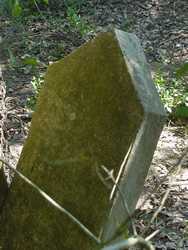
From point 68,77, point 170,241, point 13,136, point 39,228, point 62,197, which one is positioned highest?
point 68,77

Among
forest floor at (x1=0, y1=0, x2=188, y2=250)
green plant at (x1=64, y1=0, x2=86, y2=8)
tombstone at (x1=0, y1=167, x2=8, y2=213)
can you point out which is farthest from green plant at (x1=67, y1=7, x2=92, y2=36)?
tombstone at (x1=0, y1=167, x2=8, y2=213)

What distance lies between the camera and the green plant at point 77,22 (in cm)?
772

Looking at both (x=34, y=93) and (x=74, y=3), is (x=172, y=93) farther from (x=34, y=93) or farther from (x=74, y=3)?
(x=74, y=3)

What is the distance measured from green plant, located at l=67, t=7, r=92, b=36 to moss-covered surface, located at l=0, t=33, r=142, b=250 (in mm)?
4994

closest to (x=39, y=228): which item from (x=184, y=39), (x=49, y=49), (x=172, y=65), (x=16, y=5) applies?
(x=16, y=5)

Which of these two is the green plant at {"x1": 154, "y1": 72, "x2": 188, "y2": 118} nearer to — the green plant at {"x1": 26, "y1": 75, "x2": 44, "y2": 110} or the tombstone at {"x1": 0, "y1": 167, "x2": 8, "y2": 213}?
the green plant at {"x1": 26, "y1": 75, "x2": 44, "y2": 110}

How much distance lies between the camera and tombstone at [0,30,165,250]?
2398 mm

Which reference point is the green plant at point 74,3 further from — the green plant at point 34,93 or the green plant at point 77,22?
the green plant at point 34,93

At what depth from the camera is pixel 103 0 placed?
31.0 ft

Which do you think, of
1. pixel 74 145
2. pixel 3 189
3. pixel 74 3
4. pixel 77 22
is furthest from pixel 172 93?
pixel 74 3

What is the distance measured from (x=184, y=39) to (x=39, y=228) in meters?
5.46

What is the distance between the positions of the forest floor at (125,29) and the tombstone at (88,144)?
47cm

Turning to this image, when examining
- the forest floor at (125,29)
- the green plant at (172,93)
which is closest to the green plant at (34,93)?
the forest floor at (125,29)

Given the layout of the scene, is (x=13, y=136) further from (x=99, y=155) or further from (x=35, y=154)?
(x=99, y=155)
